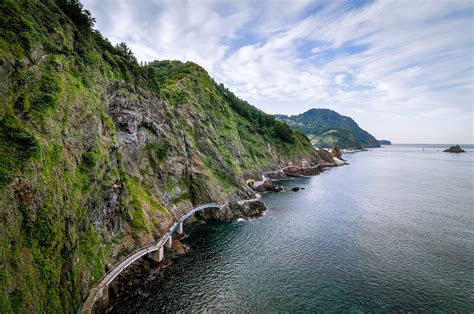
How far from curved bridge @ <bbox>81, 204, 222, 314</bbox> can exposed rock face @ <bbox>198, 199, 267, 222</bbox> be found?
12.7 meters

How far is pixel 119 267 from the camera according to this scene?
3538 cm

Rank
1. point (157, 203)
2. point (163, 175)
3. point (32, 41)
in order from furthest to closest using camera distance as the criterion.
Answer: point (163, 175) → point (157, 203) → point (32, 41)

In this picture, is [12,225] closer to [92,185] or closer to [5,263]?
[5,263]

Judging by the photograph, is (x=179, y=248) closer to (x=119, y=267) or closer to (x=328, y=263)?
(x=119, y=267)

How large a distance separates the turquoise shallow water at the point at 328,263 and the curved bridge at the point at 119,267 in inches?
131

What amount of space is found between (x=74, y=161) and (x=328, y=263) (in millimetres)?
43369

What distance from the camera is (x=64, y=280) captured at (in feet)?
86.6

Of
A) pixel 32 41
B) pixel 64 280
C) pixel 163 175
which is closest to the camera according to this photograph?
pixel 64 280

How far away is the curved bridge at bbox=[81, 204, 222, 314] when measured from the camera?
28.8 meters

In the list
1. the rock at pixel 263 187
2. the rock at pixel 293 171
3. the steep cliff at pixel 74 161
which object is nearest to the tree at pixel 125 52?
the steep cliff at pixel 74 161

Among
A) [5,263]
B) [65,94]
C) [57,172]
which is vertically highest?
[65,94]

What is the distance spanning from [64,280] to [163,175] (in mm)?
37880

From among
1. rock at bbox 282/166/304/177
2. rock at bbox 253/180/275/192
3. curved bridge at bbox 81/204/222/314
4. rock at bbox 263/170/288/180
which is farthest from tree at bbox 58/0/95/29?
rock at bbox 282/166/304/177

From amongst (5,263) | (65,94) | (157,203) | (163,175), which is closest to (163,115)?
(163,175)
